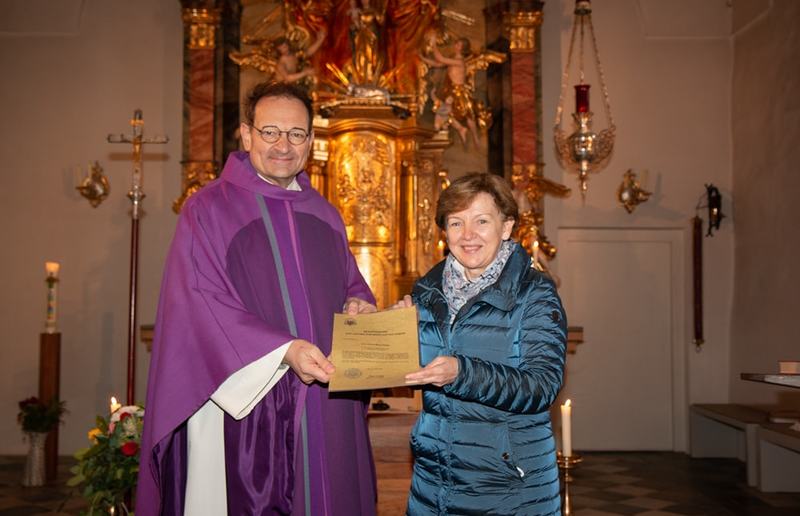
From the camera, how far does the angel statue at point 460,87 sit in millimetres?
8602

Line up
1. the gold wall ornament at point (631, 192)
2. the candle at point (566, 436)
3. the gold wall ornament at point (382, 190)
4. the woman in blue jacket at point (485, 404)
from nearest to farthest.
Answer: the woman in blue jacket at point (485, 404)
the candle at point (566, 436)
the gold wall ornament at point (382, 190)
the gold wall ornament at point (631, 192)

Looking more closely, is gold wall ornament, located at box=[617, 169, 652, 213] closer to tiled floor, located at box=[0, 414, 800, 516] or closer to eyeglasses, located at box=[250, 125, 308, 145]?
tiled floor, located at box=[0, 414, 800, 516]

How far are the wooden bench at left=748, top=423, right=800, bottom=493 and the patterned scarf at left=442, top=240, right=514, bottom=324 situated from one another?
499 centimetres

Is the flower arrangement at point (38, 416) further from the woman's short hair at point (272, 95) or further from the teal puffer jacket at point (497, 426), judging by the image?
the teal puffer jacket at point (497, 426)

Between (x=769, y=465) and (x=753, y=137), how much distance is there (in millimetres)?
3320

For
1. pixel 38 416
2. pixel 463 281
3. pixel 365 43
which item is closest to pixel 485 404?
pixel 463 281

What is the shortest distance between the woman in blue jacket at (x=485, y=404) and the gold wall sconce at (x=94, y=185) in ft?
18.8

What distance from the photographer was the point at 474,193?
2.40 m

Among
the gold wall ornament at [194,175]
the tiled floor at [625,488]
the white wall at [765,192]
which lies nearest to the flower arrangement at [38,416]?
the tiled floor at [625,488]

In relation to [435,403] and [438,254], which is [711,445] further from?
[435,403]

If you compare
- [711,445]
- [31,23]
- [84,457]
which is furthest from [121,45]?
[711,445]

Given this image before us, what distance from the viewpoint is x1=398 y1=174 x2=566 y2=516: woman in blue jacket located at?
2.24 m

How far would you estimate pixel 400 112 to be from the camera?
26.8 feet

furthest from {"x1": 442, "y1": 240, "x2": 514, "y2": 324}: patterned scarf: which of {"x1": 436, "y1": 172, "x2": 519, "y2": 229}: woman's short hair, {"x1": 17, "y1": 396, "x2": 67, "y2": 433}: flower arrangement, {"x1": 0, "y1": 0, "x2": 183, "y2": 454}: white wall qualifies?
{"x1": 0, "y1": 0, "x2": 183, "y2": 454}: white wall
